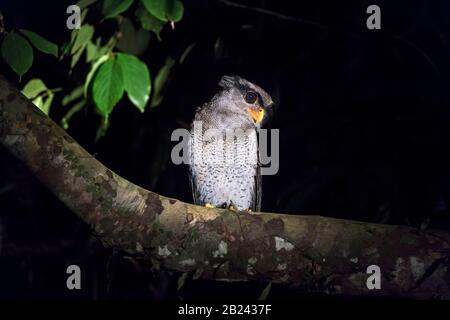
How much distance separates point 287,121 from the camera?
3496mm

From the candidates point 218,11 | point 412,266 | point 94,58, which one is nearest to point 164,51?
point 218,11

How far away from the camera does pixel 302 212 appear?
3311 mm

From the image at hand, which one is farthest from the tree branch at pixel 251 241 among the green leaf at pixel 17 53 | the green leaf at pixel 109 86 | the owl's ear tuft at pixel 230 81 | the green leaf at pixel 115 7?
the owl's ear tuft at pixel 230 81

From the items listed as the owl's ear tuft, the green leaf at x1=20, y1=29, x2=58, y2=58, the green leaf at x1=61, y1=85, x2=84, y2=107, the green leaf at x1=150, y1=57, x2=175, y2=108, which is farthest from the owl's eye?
the green leaf at x1=20, y1=29, x2=58, y2=58

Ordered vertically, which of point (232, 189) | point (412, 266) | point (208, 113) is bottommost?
point (412, 266)

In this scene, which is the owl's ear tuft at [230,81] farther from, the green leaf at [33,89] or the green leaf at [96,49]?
the green leaf at [33,89]

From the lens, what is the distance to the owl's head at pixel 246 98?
135 inches

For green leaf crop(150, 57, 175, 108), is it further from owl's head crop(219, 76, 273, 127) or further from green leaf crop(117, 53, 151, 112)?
green leaf crop(117, 53, 151, 112)

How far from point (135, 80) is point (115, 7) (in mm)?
302

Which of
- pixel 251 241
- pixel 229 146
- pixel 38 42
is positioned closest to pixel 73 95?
pixel 229 146

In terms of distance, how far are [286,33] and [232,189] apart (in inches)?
46.3

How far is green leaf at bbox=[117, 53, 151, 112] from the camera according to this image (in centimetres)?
199

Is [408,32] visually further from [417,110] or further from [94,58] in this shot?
[94,58]

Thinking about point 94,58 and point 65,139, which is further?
point 94,58
